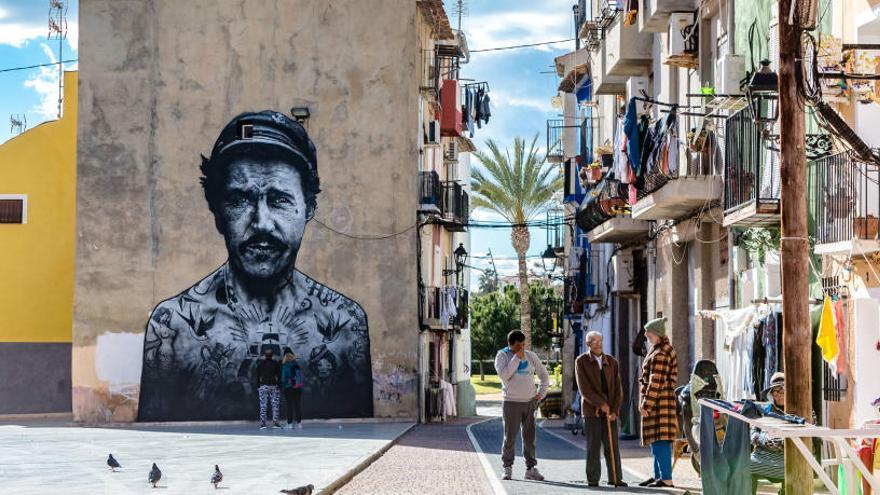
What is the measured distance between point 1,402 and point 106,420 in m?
5.08

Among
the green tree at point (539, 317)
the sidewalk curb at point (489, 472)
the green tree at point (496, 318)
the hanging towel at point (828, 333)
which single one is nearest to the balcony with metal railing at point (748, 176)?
the hanging towel at point (828, 333)

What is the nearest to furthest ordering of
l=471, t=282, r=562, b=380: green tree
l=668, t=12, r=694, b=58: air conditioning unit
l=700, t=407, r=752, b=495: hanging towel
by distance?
1. l=700, t=407, r=752, b=495: hanging towel
2. l=668, t=12, r=694, b=58: air conditioning unit
3. l=471, t=282, r=562, b=380: green tree

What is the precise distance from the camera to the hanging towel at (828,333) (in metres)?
16.5

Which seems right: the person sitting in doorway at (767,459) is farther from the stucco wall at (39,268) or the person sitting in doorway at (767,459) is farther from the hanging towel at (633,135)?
the stucco wall at (39,268)

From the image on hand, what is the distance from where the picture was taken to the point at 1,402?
41.7m

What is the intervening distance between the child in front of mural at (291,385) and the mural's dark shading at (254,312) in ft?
9.79

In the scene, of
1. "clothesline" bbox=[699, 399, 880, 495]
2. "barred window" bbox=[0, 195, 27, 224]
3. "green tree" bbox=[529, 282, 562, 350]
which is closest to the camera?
"clothesline" bbox=[699, 399, 880, 495]

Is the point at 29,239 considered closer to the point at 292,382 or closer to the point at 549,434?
the point at 292,382

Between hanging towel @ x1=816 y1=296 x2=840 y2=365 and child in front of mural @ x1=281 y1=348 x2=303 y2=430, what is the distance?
1890 cm

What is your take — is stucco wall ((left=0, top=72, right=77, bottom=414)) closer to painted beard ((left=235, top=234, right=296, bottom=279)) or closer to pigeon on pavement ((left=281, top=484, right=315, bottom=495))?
painted beard ((left=235, top=234, right=296, bottom=279))

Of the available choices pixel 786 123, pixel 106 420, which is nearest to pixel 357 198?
pixel 106 420

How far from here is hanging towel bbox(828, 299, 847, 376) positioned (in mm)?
16672

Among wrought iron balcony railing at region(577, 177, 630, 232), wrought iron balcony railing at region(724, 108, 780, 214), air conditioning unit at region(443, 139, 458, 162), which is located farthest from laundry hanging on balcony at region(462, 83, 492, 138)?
wrought iron balcony railing at region(724, 108, 780, 214)

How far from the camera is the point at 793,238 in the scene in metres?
11.9
